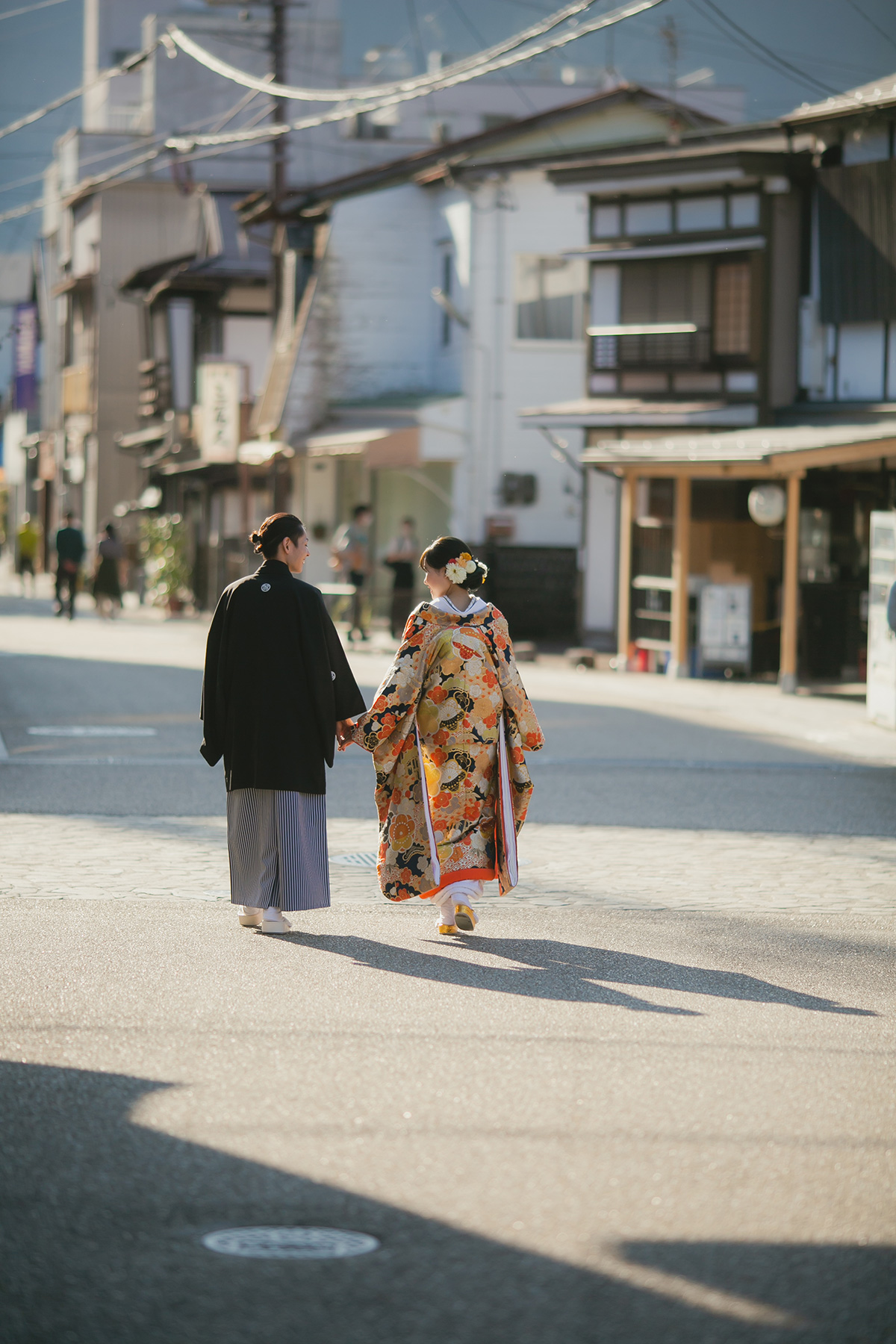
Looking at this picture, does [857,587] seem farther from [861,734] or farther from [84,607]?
[84,607]

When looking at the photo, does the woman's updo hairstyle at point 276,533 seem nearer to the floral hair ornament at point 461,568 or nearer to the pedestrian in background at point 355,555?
the floral hair ornament at point 461,568

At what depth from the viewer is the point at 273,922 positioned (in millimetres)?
7625

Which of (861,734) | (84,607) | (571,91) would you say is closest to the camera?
(861,734)

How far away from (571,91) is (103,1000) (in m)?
44.4

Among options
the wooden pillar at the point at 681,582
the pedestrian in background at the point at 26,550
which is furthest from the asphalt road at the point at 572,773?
the pedestrian in background at the point at 26,550

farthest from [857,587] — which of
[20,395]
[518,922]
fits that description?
[20,395]

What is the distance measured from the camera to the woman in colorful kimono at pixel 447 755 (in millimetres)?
7758

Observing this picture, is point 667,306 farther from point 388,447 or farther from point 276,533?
point 276,533

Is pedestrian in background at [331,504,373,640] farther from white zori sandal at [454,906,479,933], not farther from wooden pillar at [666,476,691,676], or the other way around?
white zori sandal at [454,906,479,933]

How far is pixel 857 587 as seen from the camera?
22.0 m

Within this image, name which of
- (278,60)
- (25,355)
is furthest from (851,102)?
(25,355)

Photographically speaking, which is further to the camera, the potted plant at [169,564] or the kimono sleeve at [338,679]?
the potted plant at [169,564]

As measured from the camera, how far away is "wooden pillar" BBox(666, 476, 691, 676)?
889 inches

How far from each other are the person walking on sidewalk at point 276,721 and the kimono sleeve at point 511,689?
713 millimetres
